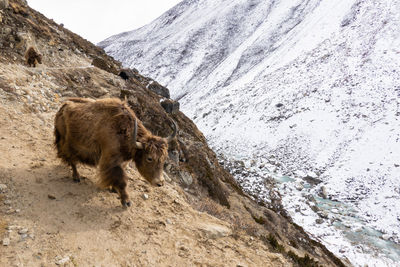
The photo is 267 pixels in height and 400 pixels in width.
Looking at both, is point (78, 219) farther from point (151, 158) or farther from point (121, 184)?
point (151, 158)

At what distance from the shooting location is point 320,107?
29.9 metres

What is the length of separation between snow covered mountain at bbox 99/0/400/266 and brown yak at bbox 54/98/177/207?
13454 millimetres

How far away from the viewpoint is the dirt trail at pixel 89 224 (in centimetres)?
351

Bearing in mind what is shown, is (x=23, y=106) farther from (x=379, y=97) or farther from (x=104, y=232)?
(x=379, y=97)

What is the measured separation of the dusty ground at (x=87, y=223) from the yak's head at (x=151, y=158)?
81 centimetres

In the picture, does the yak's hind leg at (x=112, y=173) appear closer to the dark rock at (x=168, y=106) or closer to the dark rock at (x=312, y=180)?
the dark rock at (x=168, y=106)

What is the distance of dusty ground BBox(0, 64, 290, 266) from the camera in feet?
11.5

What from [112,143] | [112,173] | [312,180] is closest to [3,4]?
[112,143]

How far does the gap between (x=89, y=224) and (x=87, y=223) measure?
0.12 feet

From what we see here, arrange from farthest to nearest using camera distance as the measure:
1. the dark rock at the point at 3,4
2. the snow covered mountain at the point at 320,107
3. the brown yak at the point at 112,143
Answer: the snow covered mountain at the point at 320,107 → the dark rock at the point at 3,4 → the brown yak at the point at 112,143

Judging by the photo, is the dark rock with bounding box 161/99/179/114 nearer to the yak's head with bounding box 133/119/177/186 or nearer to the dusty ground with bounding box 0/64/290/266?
the dusty ground with bounding box 0/64/290/266

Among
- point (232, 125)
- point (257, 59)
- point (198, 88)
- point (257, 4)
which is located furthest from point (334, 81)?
point (257, 4)

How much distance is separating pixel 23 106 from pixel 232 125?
95.6 ft

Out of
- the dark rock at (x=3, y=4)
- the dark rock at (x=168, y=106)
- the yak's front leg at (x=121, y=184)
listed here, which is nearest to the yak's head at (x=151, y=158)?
the yak's front leg at (x=121, y=184)
